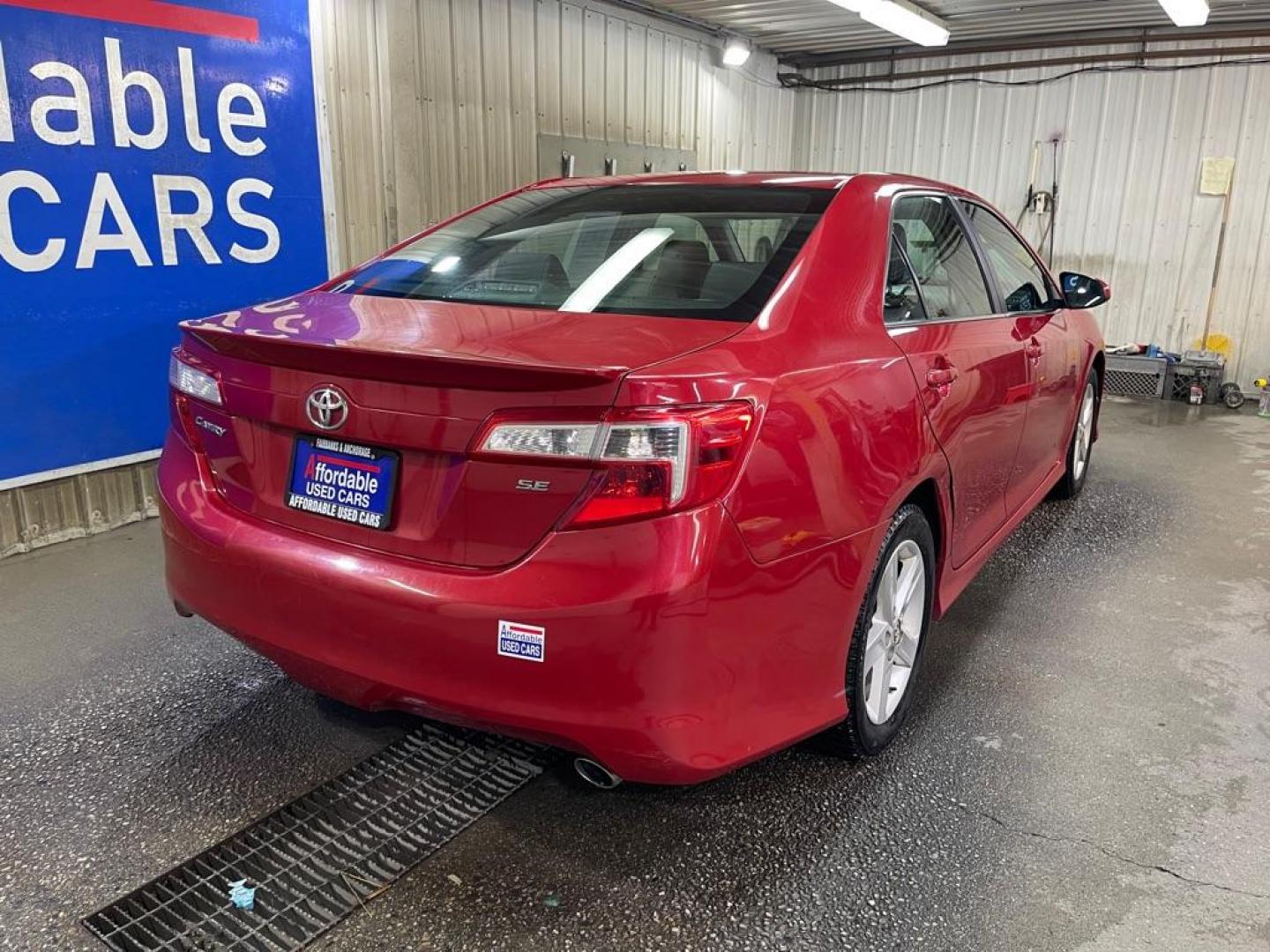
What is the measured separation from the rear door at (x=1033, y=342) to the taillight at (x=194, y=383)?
2.27 m

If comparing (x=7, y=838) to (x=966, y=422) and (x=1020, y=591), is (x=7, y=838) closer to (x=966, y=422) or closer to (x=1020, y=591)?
(x=966, y=422)

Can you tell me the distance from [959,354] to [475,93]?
414 cm

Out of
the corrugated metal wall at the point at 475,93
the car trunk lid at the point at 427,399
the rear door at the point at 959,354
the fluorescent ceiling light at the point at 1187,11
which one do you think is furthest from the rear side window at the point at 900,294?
the fluorescent ceiling light at the point at 1187,11

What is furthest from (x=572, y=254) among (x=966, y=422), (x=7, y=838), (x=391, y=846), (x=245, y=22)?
(x=245, y=22)

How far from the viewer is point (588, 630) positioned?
1.54 metres

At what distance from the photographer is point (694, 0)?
21.7 ft

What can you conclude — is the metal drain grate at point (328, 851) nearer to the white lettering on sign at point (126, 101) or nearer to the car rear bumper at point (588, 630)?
the car rear bumper at point (588, 630)

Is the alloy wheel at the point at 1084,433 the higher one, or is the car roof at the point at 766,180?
the car roof at the point at 766,180

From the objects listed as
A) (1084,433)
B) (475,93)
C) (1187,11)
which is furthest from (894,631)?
(1187,11)

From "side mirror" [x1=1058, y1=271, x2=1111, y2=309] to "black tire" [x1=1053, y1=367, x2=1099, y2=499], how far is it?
22.3 inches

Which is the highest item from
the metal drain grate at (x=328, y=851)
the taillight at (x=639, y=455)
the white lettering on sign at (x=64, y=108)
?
the white lettering on sign at (x=64, y=108)

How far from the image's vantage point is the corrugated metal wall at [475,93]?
15.7ft

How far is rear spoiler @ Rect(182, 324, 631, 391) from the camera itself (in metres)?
1.53

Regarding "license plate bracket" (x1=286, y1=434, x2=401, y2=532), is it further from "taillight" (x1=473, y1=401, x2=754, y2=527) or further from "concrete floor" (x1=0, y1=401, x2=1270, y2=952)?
"concrete floor" (x1=0, y1=401, x2=1270, y2=952)
